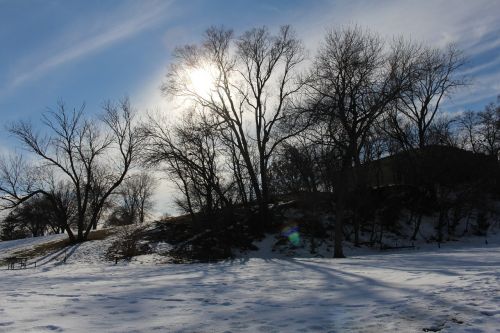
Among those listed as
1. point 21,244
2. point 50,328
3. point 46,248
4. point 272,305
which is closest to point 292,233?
point 46,248

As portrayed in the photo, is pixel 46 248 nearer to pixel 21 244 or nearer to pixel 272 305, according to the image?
pixel 21 244

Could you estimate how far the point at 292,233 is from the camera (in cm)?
3111

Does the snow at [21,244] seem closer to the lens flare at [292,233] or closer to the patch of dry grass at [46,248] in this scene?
the patch of dry grass at [46,248]

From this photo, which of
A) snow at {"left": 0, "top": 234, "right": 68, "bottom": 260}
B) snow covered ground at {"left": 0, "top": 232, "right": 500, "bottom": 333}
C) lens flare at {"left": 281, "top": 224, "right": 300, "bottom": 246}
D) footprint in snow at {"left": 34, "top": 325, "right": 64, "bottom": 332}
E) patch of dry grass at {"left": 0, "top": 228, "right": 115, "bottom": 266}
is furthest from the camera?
snow at {"left": 0, "top": 234, "right": 68, "bottom": 260}

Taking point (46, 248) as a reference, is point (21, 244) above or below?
above

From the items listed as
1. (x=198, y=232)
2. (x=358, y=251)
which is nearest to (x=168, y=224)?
(x=198, y=232)

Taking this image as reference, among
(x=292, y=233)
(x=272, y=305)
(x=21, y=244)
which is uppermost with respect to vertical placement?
(x=21, y=244)

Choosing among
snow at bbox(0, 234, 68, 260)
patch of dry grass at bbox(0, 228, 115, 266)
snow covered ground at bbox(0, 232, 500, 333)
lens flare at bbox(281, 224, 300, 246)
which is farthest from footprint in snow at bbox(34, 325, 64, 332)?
snow at bbox(0, 234, 68, 260)

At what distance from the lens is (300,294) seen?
9961 mm

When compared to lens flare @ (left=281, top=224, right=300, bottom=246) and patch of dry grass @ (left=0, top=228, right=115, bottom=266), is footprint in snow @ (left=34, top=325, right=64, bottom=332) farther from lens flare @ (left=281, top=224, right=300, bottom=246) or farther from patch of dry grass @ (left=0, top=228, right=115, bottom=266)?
patch of dry grass @ (left=0, top=228, right=115, bottom=266)

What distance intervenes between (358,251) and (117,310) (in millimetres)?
22238

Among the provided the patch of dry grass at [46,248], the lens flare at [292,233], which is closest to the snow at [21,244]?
the patch of dry grass at [46,248]

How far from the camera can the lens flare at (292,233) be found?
29.6 metres

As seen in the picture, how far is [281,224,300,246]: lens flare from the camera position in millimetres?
29609
